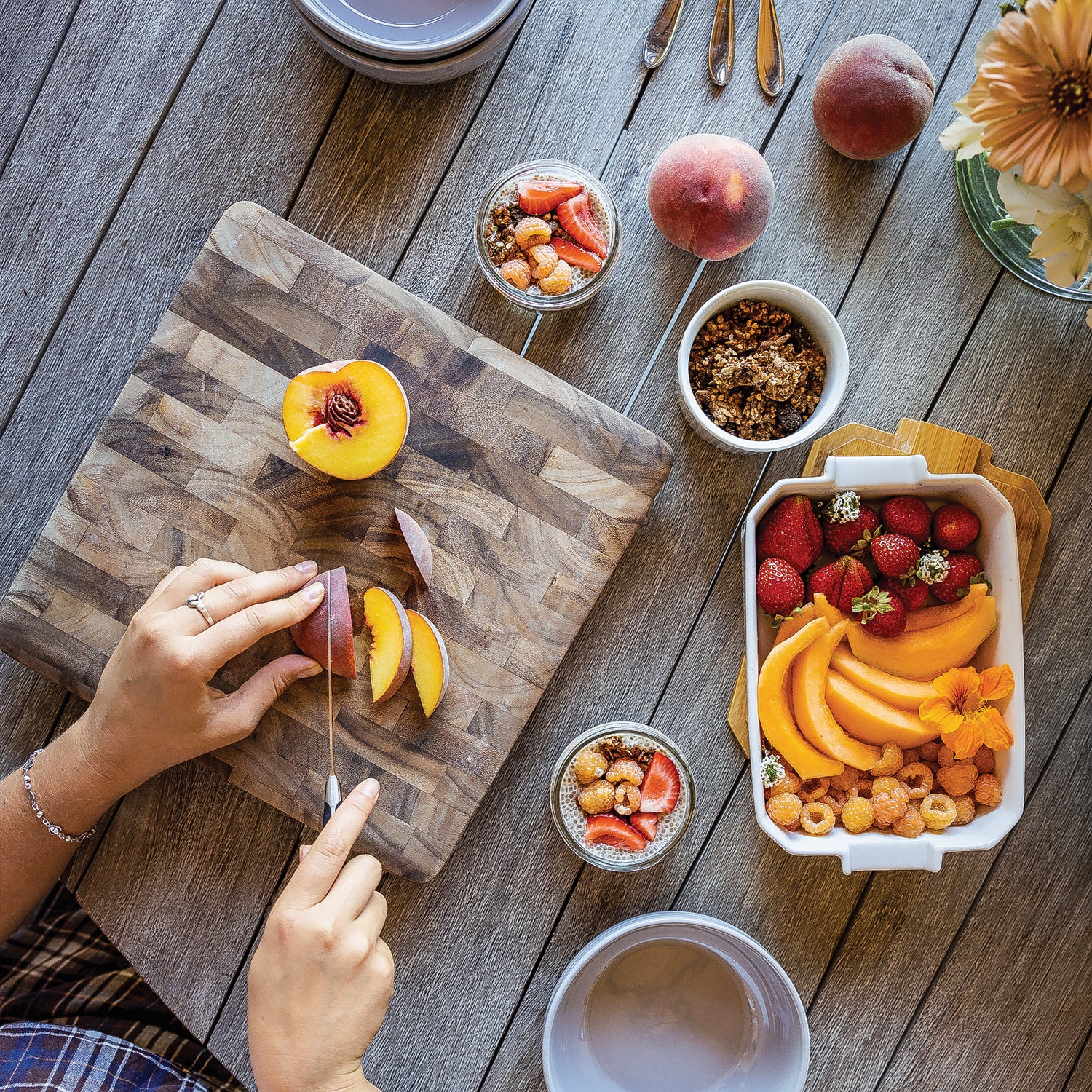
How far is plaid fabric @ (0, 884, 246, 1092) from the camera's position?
1.20 m

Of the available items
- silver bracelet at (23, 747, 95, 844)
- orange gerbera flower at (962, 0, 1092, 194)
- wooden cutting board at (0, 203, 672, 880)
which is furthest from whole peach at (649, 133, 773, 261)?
silver bracelet at (23, 747, 95, 844)

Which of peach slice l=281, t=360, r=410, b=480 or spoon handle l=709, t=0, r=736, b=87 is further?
spoon handle l=709, t=0, r=736, b=87

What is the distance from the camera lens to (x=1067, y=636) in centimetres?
128

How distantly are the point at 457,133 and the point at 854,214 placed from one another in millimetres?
583

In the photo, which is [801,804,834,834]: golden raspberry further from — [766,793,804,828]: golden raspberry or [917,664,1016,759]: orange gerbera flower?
[917,664,1016,759]: orange gerbera flower

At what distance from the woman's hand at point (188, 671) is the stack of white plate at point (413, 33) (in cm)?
66

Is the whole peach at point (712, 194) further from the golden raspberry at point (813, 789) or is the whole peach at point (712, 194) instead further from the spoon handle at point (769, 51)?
the golden raspberry at point (813, 789)

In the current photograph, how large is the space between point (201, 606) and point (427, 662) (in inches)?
11.4

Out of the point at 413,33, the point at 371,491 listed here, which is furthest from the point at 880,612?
the point at 413,33

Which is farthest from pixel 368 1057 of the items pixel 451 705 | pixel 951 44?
pixel 951 44

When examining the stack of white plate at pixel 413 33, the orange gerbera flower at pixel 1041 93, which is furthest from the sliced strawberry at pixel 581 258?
the orange gerbera flower at pixel 1041 93

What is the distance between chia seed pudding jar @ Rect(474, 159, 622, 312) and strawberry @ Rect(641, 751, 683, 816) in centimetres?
63

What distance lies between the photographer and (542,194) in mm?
1165

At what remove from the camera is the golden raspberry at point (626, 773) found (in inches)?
46.4
